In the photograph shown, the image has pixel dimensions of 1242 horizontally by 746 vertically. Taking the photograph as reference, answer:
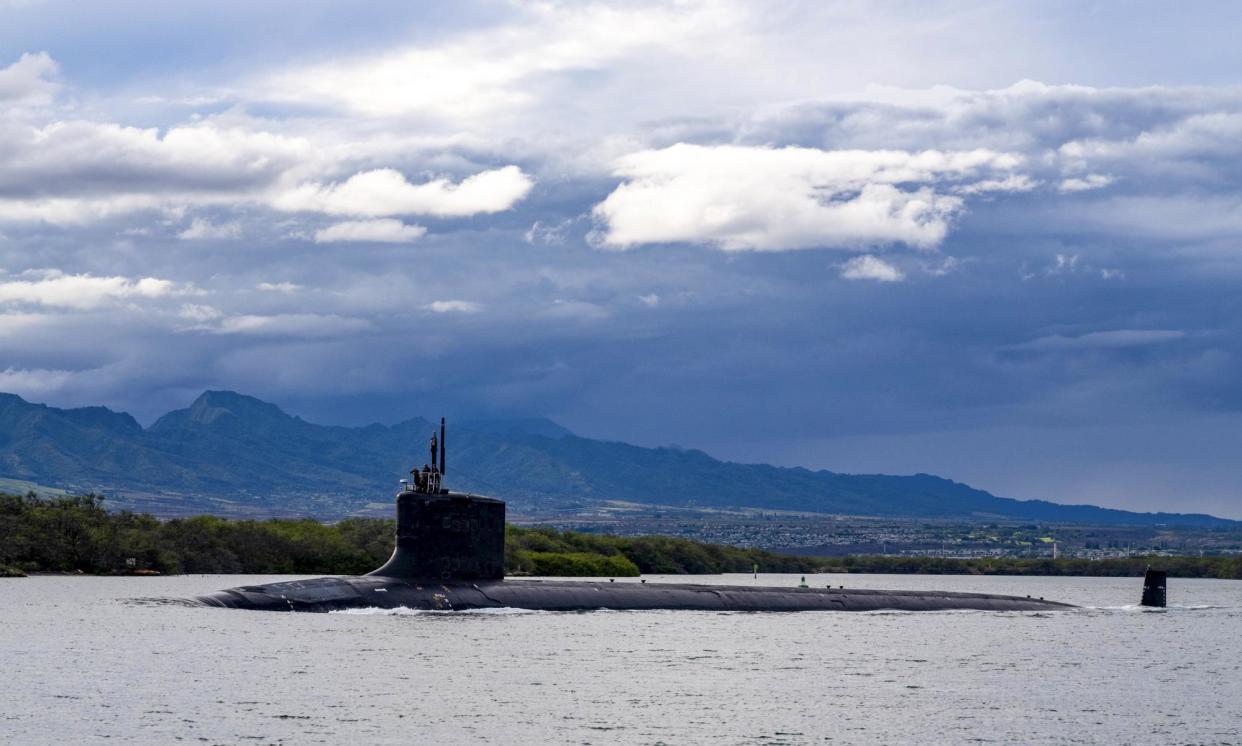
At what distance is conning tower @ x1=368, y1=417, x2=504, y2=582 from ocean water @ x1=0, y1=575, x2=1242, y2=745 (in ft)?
5.92

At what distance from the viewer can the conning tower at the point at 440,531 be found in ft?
202

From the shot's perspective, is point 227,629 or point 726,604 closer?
point 227,629

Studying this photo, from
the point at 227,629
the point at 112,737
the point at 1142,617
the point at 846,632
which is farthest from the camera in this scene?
the point at 1142,617

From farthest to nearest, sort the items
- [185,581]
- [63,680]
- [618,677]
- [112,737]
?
1. [185,581]
2. [618,677]
3. [63,680]
4. [112,737]

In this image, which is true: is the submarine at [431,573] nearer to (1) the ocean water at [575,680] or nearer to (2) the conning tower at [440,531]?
(2) the conning tower at [440,531]

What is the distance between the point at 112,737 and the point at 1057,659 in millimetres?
36583

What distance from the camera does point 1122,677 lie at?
5484cm

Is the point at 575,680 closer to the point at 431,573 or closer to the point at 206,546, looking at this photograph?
the point at 431,573

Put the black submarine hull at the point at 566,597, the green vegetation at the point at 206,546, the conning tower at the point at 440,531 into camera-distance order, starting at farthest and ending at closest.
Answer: the green vegetation at the point at 206,546 < the black submarine hull at the point at 566,597 < the conning tower at the point at 440,531

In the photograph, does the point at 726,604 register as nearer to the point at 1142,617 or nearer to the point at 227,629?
the point at 227,629

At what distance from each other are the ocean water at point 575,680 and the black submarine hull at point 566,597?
774 mm

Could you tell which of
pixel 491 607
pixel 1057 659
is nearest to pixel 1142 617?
A: pixel 1057 659

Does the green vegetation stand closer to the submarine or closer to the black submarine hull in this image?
the black submarine hull

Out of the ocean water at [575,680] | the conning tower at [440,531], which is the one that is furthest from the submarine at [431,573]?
the ocean water at [575,680]
